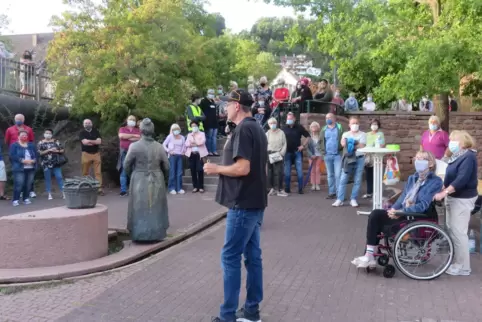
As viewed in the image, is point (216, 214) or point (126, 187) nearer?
point (216, 214)

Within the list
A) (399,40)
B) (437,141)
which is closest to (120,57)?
(399,40)

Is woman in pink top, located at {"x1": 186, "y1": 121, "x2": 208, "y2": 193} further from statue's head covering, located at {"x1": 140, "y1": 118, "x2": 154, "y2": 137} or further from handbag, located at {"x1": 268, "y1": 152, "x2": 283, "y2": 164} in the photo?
statue's head covering, located at {"x1": 140, "y1": 118, "x2": 154, "y2": 137}

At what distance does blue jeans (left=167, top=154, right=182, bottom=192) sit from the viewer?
13273 millimetres

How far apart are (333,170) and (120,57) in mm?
6032

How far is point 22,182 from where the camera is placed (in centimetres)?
1205

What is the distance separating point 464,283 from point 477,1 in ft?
19.5

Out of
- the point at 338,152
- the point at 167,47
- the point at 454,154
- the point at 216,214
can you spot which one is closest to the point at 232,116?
the point at 454,154

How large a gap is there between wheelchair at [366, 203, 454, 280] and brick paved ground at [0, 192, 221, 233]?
12.3ft

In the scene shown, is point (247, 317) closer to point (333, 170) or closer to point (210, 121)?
point (333, 170)

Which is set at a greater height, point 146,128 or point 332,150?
point 146,128

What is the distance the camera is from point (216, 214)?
410 inches

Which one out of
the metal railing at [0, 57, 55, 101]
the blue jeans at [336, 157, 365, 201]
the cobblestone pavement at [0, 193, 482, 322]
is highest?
the metal railing at [0, 57, 55, 101]

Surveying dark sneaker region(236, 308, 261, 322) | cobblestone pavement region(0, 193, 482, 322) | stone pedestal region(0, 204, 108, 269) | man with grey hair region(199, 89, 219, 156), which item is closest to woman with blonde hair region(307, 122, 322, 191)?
man with grey hair region(199, 89, 219, 156)

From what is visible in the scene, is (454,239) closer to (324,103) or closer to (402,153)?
(324,103)
